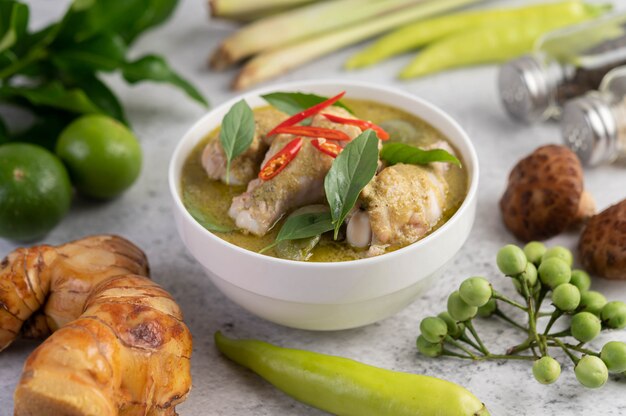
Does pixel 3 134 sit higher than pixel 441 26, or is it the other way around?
pixel 441 26

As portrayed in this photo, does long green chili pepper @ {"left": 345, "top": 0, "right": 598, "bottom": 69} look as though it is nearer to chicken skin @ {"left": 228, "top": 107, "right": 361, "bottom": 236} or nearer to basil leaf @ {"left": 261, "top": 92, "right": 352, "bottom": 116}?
basil leaf @ {"left": 261, "top": 92, "right": 352, "bottom": 116}

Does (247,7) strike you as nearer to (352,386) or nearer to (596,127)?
(596,127)

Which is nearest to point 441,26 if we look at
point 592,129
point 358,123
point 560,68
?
point 560,68

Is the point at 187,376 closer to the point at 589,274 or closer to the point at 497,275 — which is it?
the point at 497,275

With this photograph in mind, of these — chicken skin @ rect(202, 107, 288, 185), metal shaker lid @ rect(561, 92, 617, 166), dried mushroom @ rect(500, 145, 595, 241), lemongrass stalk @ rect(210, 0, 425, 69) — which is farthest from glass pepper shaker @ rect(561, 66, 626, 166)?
chicken skin @ rect(202, 107, 288, 185)

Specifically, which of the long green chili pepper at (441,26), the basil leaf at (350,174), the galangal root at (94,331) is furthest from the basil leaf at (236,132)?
the long green chili pepper at (441,26)

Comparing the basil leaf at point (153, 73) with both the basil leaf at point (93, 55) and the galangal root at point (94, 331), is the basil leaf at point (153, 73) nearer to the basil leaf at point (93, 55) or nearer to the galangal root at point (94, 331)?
the basil leaf at point (93, 55)
